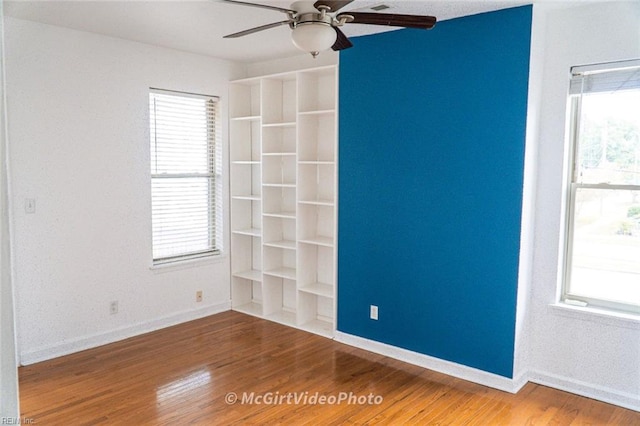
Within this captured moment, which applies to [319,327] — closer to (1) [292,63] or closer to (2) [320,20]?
(1) [292,63]

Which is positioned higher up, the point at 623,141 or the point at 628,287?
the point at 623,141

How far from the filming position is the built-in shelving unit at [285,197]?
4504 mm

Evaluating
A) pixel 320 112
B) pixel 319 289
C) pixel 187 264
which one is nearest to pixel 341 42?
pixel 320 112

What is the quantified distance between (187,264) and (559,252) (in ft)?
11.0

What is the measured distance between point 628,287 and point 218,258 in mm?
3688

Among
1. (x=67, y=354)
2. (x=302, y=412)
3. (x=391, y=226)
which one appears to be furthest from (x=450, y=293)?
(x=67, y=354)

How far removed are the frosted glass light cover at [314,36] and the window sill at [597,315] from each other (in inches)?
98.0

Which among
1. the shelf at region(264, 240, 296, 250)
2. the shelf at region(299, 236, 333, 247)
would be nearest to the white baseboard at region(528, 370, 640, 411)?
the shelf at region(299, 236, 333, 247)

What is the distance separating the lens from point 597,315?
3.17 m

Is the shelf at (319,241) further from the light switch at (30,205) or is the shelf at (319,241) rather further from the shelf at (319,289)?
the light switch at (30,205)

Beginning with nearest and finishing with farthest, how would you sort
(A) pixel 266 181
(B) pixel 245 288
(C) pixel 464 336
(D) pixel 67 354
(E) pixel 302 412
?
(E) pixel 302 412 < (C) pixel 464 336 < (D) pixel 67 354 < (A) pixel 266 181 < (B) pixel 245 288

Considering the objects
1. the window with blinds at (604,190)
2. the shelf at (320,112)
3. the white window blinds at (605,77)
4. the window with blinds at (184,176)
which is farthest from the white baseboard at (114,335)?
the white window blinds at (605,77)

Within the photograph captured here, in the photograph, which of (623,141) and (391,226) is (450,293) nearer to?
(391,226)

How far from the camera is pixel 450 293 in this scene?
3.57m
